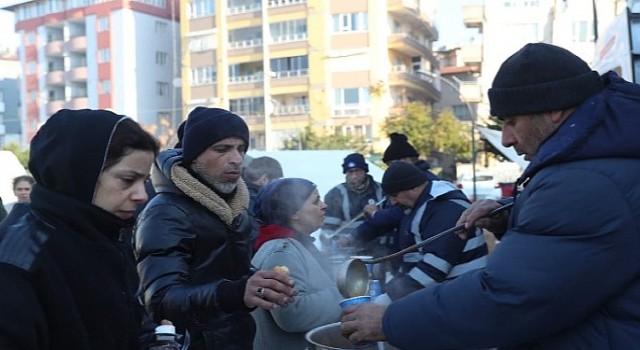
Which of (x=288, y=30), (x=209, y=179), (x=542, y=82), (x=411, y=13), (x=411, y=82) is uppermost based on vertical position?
(x=411, y=13)

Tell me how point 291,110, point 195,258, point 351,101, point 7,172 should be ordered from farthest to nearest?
point 291,110 < point 351,101 < point 7,172 < point 195,258

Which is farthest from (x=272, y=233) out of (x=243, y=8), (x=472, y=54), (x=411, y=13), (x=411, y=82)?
(x=472, y=54)

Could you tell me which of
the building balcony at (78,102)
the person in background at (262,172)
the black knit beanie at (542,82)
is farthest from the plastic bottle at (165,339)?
the building balcony at (78,102)

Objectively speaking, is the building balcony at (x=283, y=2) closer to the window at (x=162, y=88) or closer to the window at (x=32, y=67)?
the window at (x=162, y=88)

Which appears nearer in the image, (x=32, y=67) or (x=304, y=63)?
(x=304, y=63)

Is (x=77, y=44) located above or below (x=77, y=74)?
above

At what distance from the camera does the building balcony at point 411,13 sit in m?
42.9

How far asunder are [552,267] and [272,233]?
71.9 inches

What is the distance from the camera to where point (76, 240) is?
1.80 metres

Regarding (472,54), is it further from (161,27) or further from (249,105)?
(161,27)

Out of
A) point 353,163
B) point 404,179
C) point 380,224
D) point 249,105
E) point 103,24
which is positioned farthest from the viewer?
point 103,24

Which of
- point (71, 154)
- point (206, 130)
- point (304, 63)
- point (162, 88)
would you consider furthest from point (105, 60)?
point (71, 154)

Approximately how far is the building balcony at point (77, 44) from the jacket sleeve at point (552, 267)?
187 feet

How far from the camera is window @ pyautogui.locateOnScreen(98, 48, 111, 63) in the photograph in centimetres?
5272
